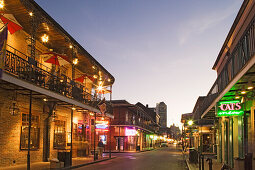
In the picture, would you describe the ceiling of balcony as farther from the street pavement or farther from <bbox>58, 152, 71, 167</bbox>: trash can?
the street pavement

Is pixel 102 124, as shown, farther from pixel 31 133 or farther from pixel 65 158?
pixel 65 158

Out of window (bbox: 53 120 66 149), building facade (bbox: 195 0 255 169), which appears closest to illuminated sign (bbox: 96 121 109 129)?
window (bbox: 53 120 66 149)

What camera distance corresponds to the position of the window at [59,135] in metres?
20.2

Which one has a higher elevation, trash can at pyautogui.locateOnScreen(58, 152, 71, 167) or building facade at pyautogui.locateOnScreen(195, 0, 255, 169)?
building facade at pyautogui.locateOnScreen(195, 0, 255, 169)

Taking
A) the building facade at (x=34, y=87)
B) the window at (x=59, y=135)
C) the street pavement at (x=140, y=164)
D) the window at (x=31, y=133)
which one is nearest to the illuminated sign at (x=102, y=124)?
the building facade at (x=34, y=87)

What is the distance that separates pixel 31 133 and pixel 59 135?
154 inches

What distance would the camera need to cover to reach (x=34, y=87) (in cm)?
1314

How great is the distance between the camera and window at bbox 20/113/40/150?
1617 cm

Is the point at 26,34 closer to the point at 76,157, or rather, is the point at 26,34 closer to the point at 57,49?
the point at 57,49

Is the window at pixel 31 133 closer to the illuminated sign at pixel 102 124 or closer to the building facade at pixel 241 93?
the building facade at pixel 241 93

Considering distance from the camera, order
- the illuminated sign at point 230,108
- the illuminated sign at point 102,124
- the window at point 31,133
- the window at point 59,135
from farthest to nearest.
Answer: the illuminated sign at point 102,124, the window at point 59,135, the window at point 31,133, the illuminated sign at point 230,108

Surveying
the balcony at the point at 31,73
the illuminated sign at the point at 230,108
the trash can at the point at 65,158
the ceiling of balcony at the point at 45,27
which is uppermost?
the ceiling of balcony at the point at 45,27

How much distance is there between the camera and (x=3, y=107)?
1455 centimetres

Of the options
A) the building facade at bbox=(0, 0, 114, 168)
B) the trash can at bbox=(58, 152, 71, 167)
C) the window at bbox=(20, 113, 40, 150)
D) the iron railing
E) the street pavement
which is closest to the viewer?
the iron railing
